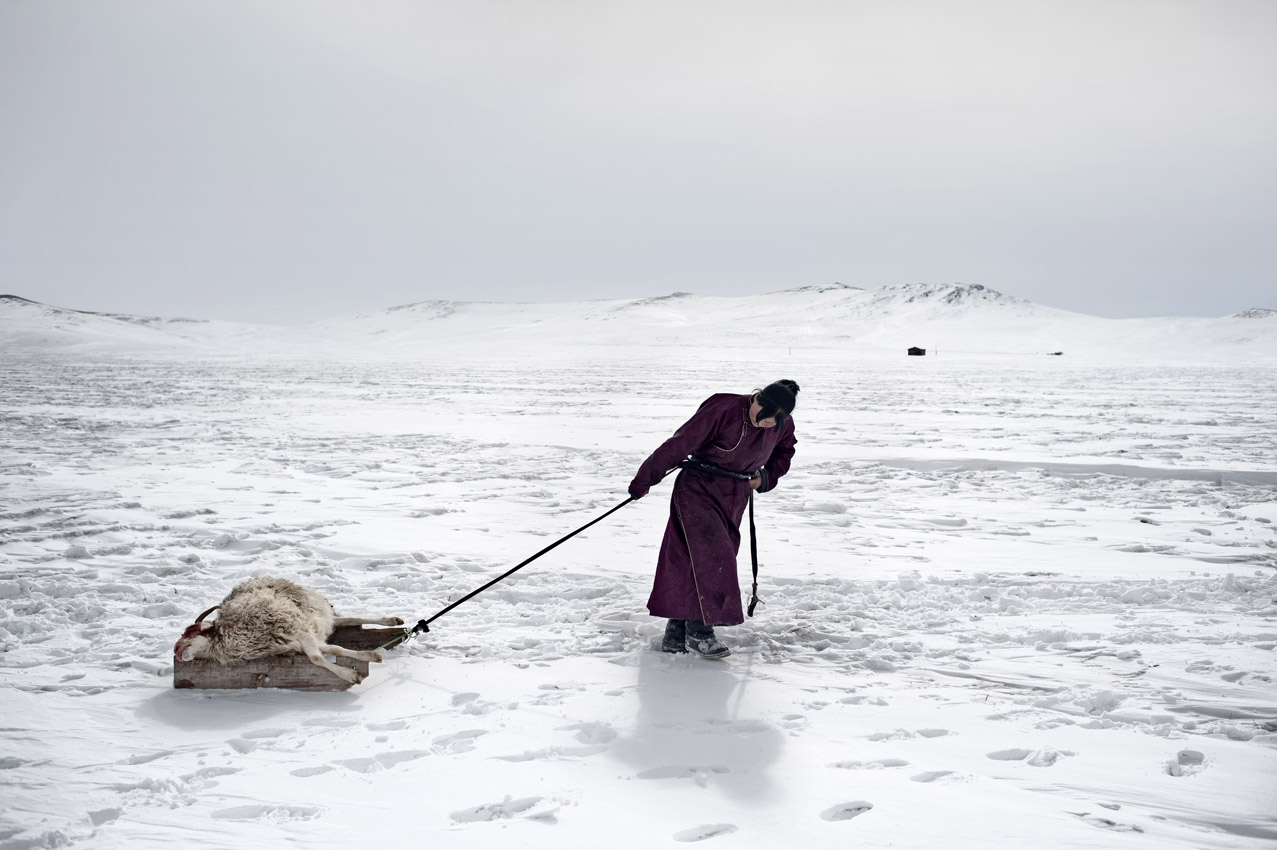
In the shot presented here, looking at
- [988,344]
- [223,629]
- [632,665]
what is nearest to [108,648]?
[223,629]

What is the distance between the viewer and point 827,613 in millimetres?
5074

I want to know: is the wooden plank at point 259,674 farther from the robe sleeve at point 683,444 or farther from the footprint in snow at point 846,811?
the footprint in snow at point 846,811

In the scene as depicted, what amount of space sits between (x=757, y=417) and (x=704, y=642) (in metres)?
1.20

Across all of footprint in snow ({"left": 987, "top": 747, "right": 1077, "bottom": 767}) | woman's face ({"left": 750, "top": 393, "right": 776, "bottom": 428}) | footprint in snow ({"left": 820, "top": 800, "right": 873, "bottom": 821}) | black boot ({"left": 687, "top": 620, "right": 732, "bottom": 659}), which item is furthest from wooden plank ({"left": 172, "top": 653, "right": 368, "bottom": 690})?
footprint in snow ({"left": 987, "top": 747, "right": 1077, "bottom": 767})

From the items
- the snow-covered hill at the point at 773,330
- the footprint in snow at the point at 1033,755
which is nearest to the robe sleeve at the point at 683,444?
the footprint in snow at the point at 1033,755

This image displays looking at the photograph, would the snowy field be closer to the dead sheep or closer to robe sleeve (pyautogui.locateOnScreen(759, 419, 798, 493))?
the dead sheep

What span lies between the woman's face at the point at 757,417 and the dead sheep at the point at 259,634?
2.14 m

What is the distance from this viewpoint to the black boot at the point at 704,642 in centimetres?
435

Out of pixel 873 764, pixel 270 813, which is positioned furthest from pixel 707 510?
pixel 270 813

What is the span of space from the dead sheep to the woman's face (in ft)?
7.03

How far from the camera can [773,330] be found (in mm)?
67500

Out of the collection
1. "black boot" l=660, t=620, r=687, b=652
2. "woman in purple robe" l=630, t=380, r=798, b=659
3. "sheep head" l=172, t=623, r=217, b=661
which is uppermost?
"woman in purple robe" l=630, t=380, r=798, b=659

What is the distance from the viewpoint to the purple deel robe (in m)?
4.33

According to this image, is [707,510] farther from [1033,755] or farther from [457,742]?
[1033,755]
